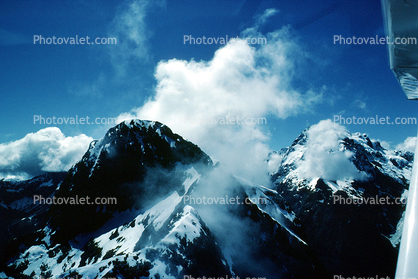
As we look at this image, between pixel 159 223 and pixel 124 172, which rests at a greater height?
pixel 124 172

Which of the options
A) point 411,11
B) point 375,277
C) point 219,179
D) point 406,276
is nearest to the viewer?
point 406,276

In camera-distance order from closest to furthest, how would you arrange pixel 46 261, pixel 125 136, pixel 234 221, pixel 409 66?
pixel 409 66
pixel 234 221
pixel 46 261
pixel 125 136

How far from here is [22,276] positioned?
65.8m

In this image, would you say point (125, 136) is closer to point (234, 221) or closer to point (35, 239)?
point (35, 239)

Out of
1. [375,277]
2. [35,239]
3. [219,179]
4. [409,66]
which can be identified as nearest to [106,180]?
[35,239]

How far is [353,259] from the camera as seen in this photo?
188000 mm

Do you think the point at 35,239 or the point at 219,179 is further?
the point at 35,239

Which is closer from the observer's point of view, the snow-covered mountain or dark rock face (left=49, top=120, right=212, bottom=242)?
the snow-covered mountain

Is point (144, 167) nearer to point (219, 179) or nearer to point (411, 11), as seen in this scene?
point (219, 179)

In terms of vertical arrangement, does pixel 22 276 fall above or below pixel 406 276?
below

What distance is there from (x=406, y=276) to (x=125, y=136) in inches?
4284

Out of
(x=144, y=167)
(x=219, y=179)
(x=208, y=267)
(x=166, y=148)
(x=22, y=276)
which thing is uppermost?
(x=166, y=148)

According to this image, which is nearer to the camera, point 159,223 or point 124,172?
point 159,223

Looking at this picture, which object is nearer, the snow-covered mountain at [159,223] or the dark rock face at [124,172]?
the snow-covered mountain at [159,223]
